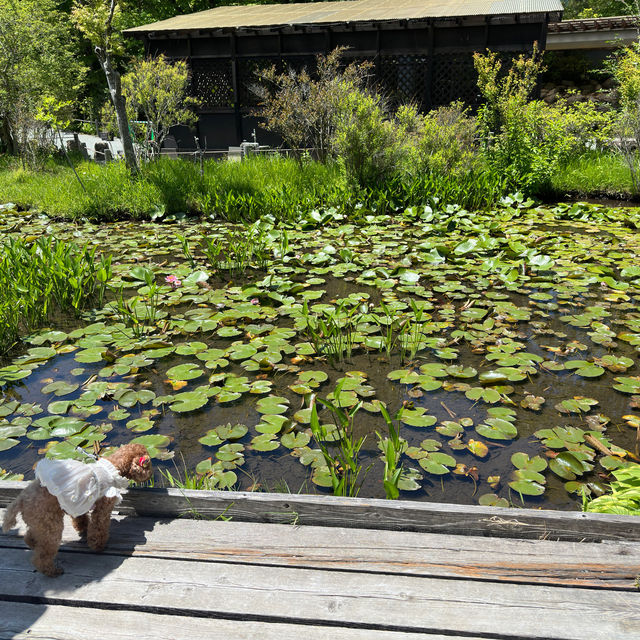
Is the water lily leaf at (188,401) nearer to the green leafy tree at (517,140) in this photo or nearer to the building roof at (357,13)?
the green leafy tree at (517,140)

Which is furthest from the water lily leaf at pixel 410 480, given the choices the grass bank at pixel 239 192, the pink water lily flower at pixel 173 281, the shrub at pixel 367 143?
the shrub at pixel 367 143

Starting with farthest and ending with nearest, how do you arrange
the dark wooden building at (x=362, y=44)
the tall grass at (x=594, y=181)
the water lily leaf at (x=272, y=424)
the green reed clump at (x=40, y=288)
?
the dark wooden building at (x=362, y=44) → the tall grass at (x=594, y=181) → the green reed clump at (x=40, y=288) → the water lily leaf at (x=272, y=424)

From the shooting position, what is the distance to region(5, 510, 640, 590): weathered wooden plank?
5.11 feet

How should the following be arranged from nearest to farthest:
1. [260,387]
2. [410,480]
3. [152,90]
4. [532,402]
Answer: [410,480] → [532,402] → [260,387] → [152,90]

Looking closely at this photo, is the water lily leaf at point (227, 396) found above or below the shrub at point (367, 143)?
below

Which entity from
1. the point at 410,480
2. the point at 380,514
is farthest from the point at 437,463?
the point at 380,514

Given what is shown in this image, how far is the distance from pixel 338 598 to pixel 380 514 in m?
0.36

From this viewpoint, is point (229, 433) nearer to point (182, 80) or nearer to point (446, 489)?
point (446, 489)

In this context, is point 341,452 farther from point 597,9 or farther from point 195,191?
point 597,9

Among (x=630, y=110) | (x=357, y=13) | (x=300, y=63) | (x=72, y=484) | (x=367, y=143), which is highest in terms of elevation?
(x=357, y=13)

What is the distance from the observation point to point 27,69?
1328 cm

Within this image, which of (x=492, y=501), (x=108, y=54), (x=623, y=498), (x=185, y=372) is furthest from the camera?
(x=108, y=54)

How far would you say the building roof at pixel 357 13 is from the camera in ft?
38.9

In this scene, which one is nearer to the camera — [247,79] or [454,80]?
[454,80]
